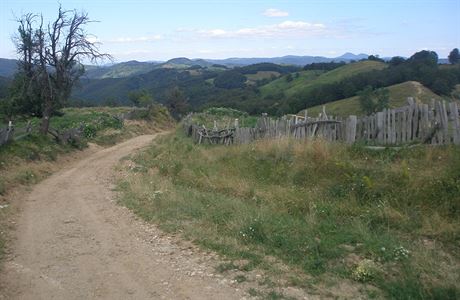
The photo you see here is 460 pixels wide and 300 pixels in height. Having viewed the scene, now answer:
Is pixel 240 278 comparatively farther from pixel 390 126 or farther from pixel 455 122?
pixel 390 126

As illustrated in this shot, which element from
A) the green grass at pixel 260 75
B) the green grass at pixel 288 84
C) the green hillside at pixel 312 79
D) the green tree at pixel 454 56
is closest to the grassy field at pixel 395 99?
the green hillside at pixel 312 79

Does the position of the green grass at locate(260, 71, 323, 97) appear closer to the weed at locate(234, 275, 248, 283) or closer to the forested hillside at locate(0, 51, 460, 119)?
the forested hillside at locate(0, 51, 460, 119)

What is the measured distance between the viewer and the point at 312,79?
371 feet

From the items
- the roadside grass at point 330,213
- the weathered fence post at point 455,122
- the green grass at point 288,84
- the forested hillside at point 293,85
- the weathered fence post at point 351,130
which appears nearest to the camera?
the roadside grass at point 330,213

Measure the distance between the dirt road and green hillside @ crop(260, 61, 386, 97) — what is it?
9472 centimetres

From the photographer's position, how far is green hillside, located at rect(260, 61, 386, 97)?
345 feet

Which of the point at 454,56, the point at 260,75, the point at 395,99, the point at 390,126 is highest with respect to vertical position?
the point at 454,56

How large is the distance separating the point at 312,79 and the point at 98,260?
365 feet

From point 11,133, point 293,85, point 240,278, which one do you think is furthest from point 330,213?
point 293,85

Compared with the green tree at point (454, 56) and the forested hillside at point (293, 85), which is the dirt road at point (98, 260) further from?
the green tree at point (454, 56)

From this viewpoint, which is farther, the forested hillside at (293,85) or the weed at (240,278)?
the forested hillside at (293,85)

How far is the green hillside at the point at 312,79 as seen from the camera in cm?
10506

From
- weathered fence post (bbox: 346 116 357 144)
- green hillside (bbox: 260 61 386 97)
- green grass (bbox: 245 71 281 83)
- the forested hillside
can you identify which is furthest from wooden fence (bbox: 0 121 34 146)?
green grass (bbox: 245 71 281 83)

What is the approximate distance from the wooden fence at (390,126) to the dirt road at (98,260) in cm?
613
